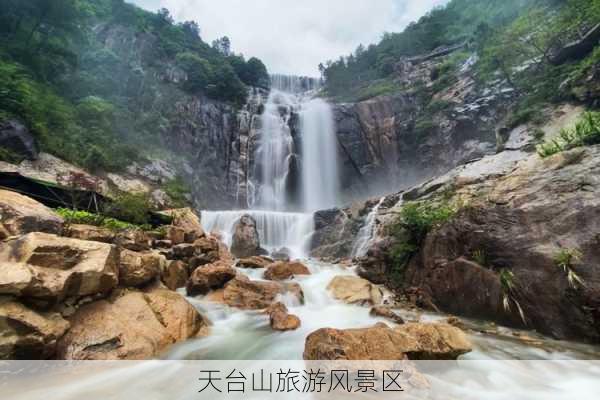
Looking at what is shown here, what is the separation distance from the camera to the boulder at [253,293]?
774 centimetres

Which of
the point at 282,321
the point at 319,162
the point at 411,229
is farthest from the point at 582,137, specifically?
the point at 319,162

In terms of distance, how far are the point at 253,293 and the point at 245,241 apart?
904cm

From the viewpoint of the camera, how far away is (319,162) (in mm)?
29078

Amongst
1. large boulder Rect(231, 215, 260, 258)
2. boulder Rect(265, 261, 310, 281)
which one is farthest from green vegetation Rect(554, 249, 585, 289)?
large boulder Rect(231, 215, 260, 258)

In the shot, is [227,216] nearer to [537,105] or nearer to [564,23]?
[537,105]

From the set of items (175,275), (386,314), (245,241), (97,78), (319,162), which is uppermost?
(97,78)

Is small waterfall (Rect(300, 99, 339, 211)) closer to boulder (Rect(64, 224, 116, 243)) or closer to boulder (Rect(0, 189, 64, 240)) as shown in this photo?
boulder (Rect(64, 224, 116, 243))

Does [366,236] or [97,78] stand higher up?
[97,78]

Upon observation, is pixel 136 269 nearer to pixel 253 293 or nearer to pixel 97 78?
pixel 253 293

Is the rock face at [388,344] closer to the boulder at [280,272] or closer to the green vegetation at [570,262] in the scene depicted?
the green vegetation at [570,262]

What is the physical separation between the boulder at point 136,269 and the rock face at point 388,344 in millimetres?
3755

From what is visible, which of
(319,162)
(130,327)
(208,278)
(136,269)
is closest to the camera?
(130,327)

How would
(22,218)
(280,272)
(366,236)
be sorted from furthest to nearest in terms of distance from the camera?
1. (366,236)
2. (280,272)
3. (22,218)

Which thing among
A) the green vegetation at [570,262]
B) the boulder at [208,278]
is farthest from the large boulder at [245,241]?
the green vegetation at [570,262]
